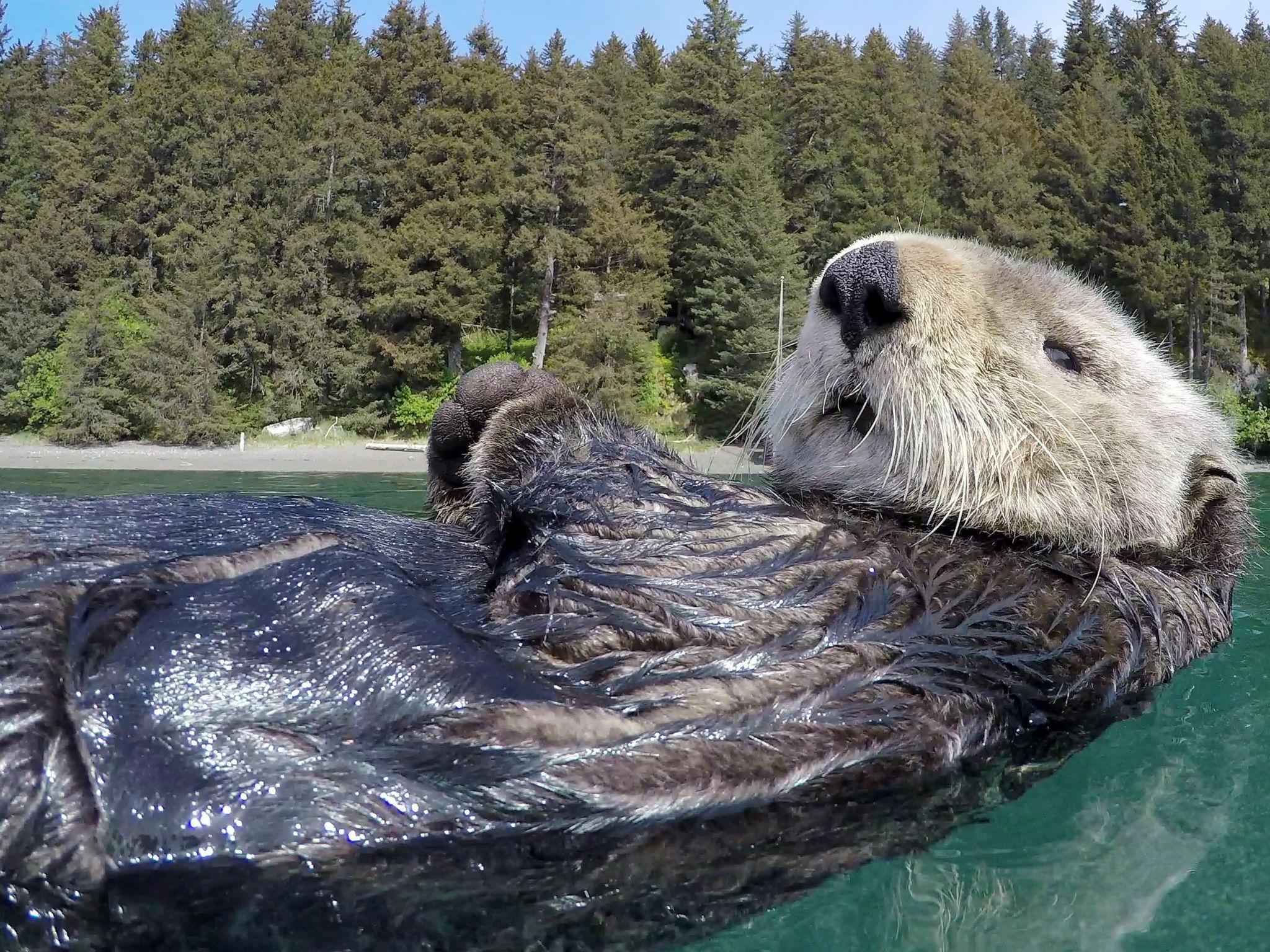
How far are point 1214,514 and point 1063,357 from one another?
29.1 inches

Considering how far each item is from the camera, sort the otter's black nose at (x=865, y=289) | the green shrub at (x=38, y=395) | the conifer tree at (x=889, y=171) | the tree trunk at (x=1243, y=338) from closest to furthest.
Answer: the otter's black nose at (x=865, y=289)
the green shrub at (x=38, y=395)
the tree trunk at (x=1243, y=338)
the conifer tree at (x=889, y=171)

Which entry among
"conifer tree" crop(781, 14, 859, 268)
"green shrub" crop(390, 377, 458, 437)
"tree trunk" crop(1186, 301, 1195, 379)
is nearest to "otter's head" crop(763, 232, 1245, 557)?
"green shrub" crop(390, 377, 458, 437)

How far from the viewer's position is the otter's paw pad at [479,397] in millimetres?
3025

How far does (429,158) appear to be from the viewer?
31.1 metres

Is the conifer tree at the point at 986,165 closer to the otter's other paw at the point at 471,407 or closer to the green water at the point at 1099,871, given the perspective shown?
the otter's other paw at the point at 471,407

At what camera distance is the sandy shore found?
73.2ft

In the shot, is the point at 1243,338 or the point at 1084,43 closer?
the point at 1243,338

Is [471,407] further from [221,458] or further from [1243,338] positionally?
[1243,338]

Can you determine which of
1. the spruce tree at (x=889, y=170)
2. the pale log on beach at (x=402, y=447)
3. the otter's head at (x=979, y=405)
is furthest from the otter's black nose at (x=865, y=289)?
the spruce tree at (x=889, y=170)

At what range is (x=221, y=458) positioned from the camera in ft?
82.6

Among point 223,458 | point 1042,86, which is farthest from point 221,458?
point 1042,86

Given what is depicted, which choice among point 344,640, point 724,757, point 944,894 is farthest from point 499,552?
point 944,894

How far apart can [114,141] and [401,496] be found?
33.7m

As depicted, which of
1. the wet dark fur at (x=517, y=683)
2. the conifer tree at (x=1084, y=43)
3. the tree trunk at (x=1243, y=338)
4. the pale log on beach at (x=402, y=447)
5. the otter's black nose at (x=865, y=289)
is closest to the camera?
the wet dark fur at (x=517, y=683)
